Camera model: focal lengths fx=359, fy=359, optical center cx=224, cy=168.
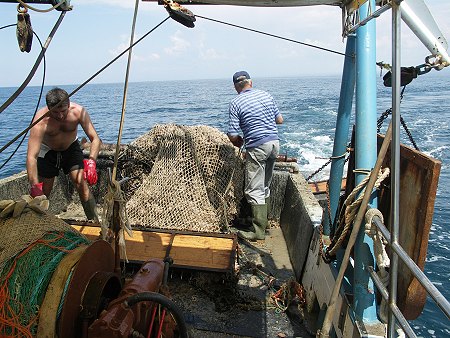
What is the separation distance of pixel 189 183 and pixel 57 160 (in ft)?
5.94

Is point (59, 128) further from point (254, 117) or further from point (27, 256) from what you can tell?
point (27, 256)

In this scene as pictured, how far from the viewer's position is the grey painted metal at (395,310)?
1709mm

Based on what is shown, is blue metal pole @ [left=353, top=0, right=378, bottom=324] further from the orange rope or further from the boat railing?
the orange rope

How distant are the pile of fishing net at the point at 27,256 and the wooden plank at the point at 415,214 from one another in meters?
1.96

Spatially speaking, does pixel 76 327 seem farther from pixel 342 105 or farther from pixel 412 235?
pixel 342 105

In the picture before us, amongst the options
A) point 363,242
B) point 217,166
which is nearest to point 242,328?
point 363,242

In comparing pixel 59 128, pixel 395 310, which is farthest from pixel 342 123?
pixel 59 128

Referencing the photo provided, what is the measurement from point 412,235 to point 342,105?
1.63 m

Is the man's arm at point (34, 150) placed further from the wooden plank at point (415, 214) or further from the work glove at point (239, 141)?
the wooden plank at point (415, 214)

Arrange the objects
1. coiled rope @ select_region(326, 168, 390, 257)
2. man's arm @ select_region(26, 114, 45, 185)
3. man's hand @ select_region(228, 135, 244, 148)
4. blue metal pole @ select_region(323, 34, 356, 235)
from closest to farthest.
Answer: coiled rope @ select_region(326, 168, 390, 257), blue metal pole @ select_region(323, 34, 356, 235), man's arm @ select_region(26, 114, 45, 185), man's hand @ select_region(228, 135, 244, 148)

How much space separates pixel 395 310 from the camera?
1.87 m

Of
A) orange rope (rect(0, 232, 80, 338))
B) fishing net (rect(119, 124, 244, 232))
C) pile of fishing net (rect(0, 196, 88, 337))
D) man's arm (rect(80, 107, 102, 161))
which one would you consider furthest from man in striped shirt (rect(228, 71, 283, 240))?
orange rope (rect(0, 232, 80, 338))

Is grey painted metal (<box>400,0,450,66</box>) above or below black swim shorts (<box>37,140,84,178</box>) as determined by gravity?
above

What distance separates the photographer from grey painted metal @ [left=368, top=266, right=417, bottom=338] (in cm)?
171
